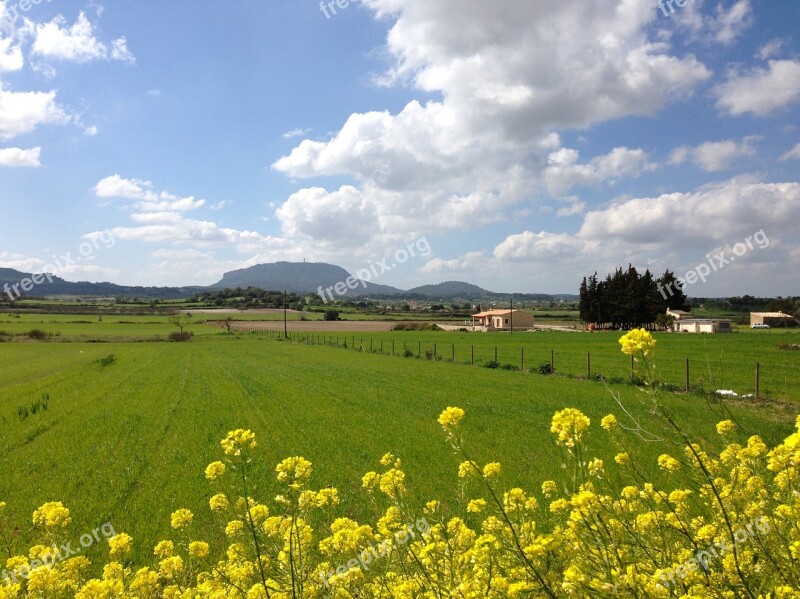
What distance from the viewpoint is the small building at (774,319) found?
72.6m

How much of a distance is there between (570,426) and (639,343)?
550mm

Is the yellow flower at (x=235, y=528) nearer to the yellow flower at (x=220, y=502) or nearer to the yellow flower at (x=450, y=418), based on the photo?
the yellow flower at (x=220, y=502)

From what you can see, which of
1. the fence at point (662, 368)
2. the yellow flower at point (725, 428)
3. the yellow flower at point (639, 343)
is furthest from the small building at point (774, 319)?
the yellow flower at point (639, 343)

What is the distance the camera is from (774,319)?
251 feet

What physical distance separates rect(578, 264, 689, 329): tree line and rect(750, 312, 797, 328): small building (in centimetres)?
1255

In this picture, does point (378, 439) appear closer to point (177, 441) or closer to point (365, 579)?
point (177, 441)

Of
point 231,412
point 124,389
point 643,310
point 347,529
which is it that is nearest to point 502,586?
point 347,529

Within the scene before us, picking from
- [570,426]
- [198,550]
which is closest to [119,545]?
[198,550]

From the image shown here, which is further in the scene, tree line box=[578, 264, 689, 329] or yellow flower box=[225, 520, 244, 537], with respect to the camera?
tree line box=[578, 264, 689, 329]

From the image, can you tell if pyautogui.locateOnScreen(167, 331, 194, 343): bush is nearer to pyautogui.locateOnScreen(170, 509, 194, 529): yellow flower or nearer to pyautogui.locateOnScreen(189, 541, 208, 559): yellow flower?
pyautogui.locateOnScreen(170, 509, 194, 529): yellow flower

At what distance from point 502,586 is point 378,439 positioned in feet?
34.2

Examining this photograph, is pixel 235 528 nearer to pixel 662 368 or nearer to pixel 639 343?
pixel 639 343

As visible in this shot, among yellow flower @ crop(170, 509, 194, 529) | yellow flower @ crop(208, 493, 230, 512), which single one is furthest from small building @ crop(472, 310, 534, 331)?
yellow flower @ crop(208, 493, 230, 512)

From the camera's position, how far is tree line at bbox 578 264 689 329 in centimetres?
7931
